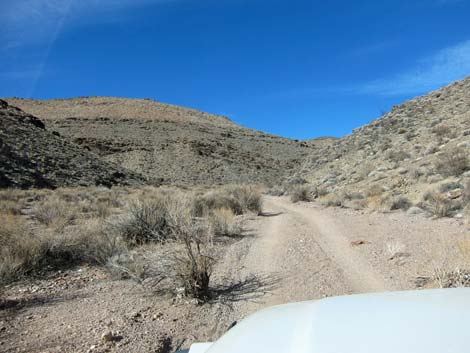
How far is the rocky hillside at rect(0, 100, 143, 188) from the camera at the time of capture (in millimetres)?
27719

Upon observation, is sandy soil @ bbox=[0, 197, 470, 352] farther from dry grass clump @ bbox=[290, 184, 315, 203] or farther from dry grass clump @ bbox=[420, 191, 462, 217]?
dry grass clump @ bbox=[290, 184, 315, 203]

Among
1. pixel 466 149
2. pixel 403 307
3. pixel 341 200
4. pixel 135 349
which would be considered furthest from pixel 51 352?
pixel 466 149

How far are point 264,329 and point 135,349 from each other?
2.96m

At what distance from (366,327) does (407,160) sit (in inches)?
698

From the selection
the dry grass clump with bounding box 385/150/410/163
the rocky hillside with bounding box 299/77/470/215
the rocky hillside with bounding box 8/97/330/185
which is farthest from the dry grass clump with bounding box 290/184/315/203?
the rocky hillside with bounding box 8/97/330/185

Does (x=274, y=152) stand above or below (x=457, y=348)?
above

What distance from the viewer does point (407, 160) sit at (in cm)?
1802

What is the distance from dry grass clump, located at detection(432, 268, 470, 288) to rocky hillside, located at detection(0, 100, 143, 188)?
2527 centimetres

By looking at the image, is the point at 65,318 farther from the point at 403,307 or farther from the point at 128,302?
the point at 403,307

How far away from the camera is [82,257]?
327 inches

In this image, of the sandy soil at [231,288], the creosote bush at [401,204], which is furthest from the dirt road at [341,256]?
the creosote bush at [401,204]

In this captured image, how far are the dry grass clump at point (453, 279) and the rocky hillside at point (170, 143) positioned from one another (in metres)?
34.1

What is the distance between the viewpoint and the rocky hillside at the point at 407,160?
1272 cm

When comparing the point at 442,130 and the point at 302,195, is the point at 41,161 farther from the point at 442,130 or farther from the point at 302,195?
the point at 442,130
